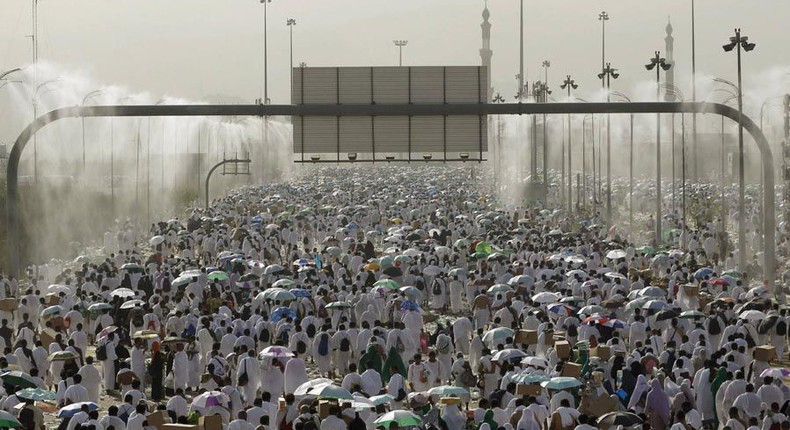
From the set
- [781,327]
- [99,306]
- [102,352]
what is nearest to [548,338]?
[781,327]

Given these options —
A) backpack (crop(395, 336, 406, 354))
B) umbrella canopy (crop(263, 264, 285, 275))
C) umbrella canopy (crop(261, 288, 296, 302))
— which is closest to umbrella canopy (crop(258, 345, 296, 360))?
backpack (crop(395, 336, 406, 354))

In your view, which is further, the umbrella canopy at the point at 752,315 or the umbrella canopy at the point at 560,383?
the umbrella canopy at the point at 752,315

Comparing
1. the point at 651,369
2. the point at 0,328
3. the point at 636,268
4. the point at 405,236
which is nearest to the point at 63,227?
the point at 405,236

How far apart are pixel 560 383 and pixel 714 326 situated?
7493 millimetres

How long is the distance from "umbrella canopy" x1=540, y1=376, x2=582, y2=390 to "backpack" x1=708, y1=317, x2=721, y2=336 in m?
7.20

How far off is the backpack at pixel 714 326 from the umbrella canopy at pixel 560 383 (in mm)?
7196

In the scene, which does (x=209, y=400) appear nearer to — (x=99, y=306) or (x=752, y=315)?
(x=99, y=306)

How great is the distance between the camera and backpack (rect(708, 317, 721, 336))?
24188 millimetres

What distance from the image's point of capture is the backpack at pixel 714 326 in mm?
24188

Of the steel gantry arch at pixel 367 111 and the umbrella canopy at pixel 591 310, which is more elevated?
the steel gantry arch at pixel 367 111

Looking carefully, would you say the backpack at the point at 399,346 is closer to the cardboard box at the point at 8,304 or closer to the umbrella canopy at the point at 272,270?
the cardboard box at the point at 8,304

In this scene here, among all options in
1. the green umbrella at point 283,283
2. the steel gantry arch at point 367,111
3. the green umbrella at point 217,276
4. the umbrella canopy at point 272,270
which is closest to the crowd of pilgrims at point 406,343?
the green umbrella at point 217,276

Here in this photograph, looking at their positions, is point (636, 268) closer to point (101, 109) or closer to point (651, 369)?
point (101, 109)

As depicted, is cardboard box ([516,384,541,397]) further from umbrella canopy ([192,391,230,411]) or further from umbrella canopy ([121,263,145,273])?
umbrella canopy ([121,263,145,273])
